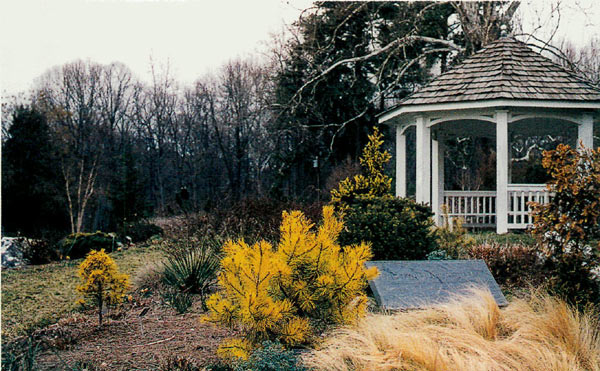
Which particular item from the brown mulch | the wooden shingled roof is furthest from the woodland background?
the brown mulch

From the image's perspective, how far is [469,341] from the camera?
4023 millimetres

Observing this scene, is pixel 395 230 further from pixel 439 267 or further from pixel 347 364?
pixel 347 364

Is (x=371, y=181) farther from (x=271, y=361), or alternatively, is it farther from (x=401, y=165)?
(x=271, y=361)

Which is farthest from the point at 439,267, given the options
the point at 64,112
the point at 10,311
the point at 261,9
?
the point at 64,112

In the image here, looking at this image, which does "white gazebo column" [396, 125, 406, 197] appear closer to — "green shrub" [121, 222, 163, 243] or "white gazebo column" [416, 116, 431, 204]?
"white gazebo column" [416, 116, 431, 204]

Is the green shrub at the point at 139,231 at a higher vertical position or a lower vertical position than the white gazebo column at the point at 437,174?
lower

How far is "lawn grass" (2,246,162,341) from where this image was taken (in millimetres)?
6562

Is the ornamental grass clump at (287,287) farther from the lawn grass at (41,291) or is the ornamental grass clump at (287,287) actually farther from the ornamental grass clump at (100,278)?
the lawn grass at (41,291)

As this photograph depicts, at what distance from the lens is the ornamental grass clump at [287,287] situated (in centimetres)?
381

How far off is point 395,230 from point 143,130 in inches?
1022

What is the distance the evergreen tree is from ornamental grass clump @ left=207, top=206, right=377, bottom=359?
21077mm

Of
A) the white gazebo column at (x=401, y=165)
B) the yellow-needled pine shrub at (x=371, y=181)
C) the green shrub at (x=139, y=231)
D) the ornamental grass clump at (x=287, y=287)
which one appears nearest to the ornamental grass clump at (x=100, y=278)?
the ornamental grass clump at (x=287, y=287)

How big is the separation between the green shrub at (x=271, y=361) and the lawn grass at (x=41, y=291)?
8.41ft

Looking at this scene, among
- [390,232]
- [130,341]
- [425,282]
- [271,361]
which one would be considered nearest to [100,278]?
[130,341]
